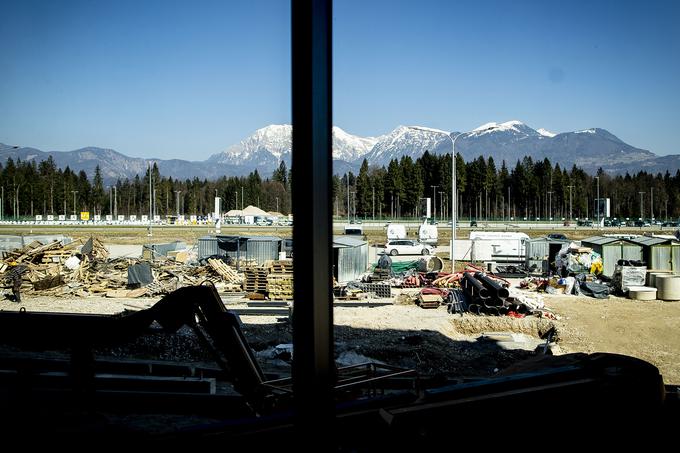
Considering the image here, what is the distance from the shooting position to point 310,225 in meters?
3.98

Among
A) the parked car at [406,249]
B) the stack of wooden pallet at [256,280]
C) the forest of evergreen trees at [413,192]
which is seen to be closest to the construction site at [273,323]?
the stack of wooden pallet at [256,280]

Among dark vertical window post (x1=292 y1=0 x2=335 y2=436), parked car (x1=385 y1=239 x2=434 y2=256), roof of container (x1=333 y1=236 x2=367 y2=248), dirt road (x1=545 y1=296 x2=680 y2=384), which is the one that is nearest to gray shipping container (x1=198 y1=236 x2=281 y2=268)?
roof of container (x1=333 y1=236 x2=367 y2=248)

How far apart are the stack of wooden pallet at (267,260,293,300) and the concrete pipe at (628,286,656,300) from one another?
49.1 feet

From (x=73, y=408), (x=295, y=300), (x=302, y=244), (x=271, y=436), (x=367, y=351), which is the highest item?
(x=302, y=244)

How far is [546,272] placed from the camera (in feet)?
109

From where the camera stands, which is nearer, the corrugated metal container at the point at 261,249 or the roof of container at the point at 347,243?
the roof of container at the point at 347,243

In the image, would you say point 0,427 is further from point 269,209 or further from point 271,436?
point 269,209

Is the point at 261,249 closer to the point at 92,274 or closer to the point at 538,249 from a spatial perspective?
the point at 92,274

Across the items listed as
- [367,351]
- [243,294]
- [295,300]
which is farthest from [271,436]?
[243,294]

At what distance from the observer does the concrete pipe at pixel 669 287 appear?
24.3 metres

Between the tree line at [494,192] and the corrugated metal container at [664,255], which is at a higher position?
the tree line at [494,192]

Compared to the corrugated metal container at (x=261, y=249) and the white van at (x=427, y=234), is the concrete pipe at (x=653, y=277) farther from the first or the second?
the white van at (x=427, y=234)

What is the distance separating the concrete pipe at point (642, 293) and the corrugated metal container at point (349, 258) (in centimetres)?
1334

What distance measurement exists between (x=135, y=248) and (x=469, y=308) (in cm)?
3339
